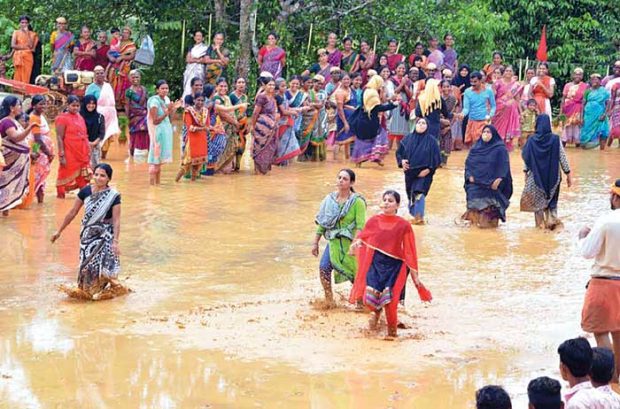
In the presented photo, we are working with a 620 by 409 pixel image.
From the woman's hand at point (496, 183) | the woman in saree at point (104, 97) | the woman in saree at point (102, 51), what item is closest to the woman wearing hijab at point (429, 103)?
the woman's hand at point (496, 183)

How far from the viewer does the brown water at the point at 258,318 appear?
26.9ft

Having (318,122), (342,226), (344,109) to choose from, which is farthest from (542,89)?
(342,226)

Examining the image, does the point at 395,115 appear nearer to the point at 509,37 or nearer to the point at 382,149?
the point at 382,149

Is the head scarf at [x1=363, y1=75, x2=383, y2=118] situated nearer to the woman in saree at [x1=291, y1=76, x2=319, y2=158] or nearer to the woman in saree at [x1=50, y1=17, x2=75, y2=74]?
the woman in saree at [x1=291, y1=76, x2=319, y2=158]

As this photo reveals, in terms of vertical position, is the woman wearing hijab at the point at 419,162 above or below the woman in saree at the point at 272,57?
below

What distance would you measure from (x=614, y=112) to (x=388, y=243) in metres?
13.0

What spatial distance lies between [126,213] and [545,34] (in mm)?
13454

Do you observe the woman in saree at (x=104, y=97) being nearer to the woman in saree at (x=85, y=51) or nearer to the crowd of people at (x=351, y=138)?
the crowd of people at (x=351, y=138)

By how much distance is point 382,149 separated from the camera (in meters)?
19.2

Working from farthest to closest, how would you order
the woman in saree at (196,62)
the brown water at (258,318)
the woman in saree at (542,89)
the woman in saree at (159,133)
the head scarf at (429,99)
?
the woman in saree at (196,62) < the woman in saree at (542,89) < the woman in saree at (159,133) < the head scarf at (429,99) < the brown water at (258,318)

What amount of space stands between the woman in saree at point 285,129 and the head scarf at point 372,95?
972mm

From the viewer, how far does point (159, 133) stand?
16.8 metres

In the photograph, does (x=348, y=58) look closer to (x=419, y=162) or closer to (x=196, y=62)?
(x=196, y=62)

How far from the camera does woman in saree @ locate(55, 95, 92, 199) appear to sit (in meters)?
15.0
